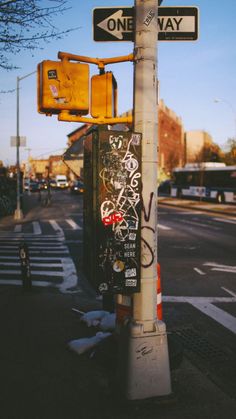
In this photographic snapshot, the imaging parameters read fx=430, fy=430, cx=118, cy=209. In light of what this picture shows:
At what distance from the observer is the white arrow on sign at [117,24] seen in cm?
455

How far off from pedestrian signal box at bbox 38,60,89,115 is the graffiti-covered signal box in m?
0.41

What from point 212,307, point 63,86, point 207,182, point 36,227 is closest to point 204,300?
point 212,307

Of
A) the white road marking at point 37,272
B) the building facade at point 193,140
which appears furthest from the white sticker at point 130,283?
the building facade at point 193,140

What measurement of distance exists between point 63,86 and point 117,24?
95cm

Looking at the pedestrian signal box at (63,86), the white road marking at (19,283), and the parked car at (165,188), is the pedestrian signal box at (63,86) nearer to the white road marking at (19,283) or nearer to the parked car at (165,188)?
the white road marking at (19,283)

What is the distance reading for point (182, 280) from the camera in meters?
10.3

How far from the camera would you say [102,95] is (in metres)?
4.61

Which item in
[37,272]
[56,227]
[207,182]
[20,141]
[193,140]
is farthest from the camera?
[193,140]

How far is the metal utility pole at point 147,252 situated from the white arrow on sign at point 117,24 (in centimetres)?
25

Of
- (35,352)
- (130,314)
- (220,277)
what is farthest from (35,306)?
(220,277)

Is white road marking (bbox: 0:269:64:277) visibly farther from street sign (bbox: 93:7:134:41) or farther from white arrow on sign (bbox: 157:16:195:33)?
white arrow on sign (bbox: 157:16:195:33)

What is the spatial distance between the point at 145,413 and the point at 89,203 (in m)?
2.16

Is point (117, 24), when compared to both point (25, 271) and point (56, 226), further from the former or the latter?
point (56, 226)

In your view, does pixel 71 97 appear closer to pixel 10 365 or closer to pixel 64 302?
pixel 10 365
